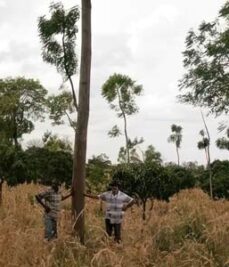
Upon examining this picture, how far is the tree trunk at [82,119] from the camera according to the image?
386 inches

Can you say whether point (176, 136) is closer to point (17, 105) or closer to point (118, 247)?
point (17, 105)

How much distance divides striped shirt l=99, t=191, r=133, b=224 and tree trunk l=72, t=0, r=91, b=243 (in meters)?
2.08

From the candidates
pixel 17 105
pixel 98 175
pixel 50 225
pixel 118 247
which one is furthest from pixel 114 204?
pixel 17 105

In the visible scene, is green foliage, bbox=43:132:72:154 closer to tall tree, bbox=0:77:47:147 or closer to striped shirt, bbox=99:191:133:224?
tall tree, bbox=0:77:47:147

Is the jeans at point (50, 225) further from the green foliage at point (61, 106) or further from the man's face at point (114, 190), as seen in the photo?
the green foliage at point (61, 106)

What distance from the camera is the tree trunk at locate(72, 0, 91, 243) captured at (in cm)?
980

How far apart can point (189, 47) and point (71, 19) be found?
Answer: 12.1 m

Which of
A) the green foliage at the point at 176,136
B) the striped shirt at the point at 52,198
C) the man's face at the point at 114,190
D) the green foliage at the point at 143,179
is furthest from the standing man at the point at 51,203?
the green foliage at the point at 176,136

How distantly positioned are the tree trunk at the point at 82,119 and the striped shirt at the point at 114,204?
6.84 feet

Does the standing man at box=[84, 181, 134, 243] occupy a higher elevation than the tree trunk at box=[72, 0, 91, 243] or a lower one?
lower

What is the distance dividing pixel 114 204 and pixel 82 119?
2.77m

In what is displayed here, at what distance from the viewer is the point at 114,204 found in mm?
12031

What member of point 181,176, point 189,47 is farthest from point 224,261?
point 181,176

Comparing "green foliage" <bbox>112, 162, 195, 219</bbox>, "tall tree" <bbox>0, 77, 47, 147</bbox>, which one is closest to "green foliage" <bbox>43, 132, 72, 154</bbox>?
"tall tree" <bbox>0, 77, 47, 147</bbox>
